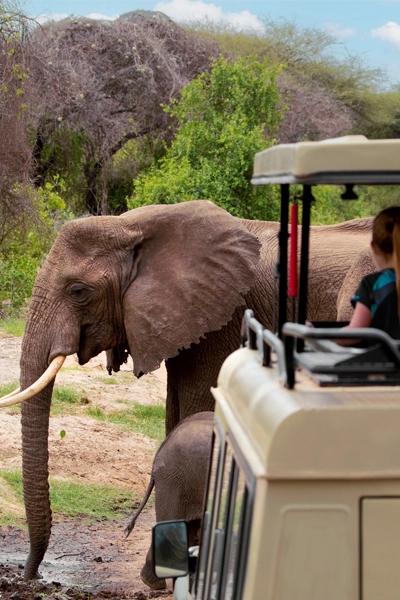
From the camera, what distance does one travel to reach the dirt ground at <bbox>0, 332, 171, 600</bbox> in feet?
17.3

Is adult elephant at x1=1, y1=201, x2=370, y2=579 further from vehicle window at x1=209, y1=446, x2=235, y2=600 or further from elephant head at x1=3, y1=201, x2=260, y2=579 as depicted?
vehicle window at x1=209, y1=446, x2=235, y2=600

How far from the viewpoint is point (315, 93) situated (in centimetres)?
2436

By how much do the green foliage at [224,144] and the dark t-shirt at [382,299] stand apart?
9483 millimetres

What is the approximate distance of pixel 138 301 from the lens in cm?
527

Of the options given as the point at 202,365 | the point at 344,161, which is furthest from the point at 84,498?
the point at 344,161

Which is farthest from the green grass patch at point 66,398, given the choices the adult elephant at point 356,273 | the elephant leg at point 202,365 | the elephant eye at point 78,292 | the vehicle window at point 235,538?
the vehicle window at point 235,538

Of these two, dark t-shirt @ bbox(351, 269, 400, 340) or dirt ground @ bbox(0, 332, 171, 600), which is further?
dirt ground @ bbox(0, 332, 171, 600)

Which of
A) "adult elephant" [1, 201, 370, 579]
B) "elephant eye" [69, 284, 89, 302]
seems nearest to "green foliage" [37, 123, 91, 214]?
"adult elephant" [1, 201, 370, 579]

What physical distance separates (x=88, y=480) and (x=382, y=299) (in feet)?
17.8

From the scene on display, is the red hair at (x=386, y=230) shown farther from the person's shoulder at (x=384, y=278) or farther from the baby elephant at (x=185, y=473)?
the baby elephant at (x=185, y=473)

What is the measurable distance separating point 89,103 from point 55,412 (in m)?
10.7

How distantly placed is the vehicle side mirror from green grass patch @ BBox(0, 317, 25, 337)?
8.94 metres

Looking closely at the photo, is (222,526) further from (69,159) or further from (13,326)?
(69,159)

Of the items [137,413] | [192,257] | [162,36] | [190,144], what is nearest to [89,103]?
[162,36]
